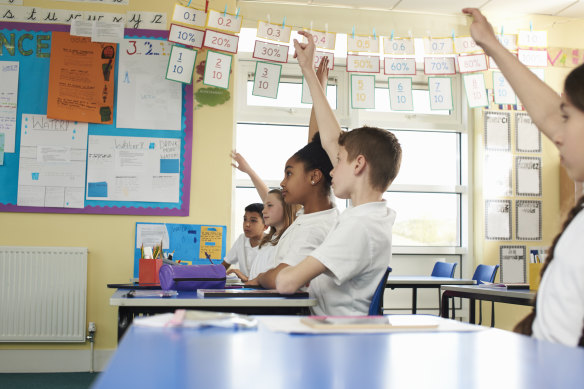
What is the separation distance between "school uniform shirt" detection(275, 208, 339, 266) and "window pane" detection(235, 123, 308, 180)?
9.47ft

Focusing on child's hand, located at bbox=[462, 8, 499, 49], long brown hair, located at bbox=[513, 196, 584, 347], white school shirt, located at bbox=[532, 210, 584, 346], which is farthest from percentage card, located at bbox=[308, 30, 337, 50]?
white school shirt, located at bbox=[532, 210, 584, 346]

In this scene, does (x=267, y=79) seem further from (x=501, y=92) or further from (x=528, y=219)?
(x=528, y=219)

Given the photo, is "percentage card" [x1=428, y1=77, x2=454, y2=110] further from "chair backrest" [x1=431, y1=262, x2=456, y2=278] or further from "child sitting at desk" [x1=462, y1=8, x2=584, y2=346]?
"child sitting at desk" [x1=462, y1=8, x2=584, y2=346]

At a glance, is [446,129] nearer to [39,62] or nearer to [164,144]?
[164,144]

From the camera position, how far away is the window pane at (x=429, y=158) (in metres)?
5.12

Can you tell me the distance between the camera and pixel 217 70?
397 cm

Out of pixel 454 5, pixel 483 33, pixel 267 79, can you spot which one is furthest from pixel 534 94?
pixel 454 5

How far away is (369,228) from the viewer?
1.54 metres

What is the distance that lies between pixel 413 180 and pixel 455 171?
0.41 m

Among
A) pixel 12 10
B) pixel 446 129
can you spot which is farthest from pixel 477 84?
pixel 12 10

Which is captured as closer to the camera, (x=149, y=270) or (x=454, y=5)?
(x=149, y=270)

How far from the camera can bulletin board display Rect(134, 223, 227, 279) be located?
13.5 ft

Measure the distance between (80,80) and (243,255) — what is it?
66.4 inches

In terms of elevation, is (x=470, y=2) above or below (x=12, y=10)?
above
